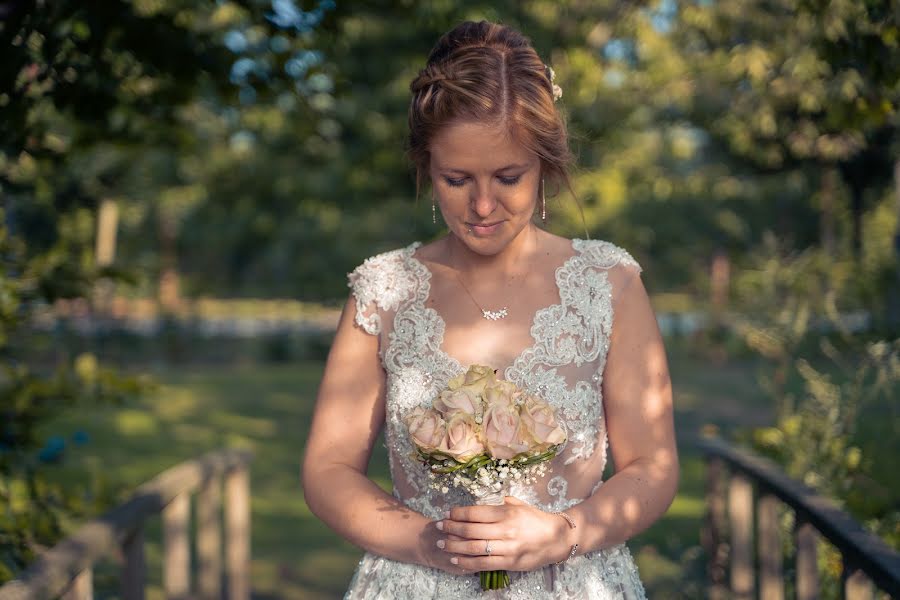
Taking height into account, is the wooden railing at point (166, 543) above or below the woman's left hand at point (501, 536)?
below

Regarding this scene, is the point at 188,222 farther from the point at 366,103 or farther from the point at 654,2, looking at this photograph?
the point at 654,2

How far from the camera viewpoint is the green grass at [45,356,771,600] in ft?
24.3

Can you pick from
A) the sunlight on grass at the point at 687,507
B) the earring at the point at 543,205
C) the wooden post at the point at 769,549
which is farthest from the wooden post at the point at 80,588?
the sunlight on grass at the point at 687,507

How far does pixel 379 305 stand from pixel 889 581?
129 cm

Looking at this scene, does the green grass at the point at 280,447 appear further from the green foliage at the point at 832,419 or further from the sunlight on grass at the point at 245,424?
the green foliage at the point at 832,419

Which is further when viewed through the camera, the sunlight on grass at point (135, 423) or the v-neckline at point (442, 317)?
the sunlight on grass at point (135, 423)

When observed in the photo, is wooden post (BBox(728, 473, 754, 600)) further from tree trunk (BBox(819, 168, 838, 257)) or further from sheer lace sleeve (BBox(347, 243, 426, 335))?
tree trunk (BBox(819, 168, 838, 257))

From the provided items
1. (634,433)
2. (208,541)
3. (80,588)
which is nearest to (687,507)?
(208,541)

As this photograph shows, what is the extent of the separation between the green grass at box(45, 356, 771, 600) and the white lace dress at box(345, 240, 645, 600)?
185 cm

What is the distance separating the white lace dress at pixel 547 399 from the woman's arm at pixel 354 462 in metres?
0.04

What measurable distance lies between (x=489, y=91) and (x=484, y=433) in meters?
0.72

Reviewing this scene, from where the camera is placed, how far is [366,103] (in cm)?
1535


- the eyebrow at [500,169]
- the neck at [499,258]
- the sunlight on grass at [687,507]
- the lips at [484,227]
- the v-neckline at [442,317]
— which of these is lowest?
the sunlight on grass at [687,507]

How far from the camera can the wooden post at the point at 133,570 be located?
328 centimetres
